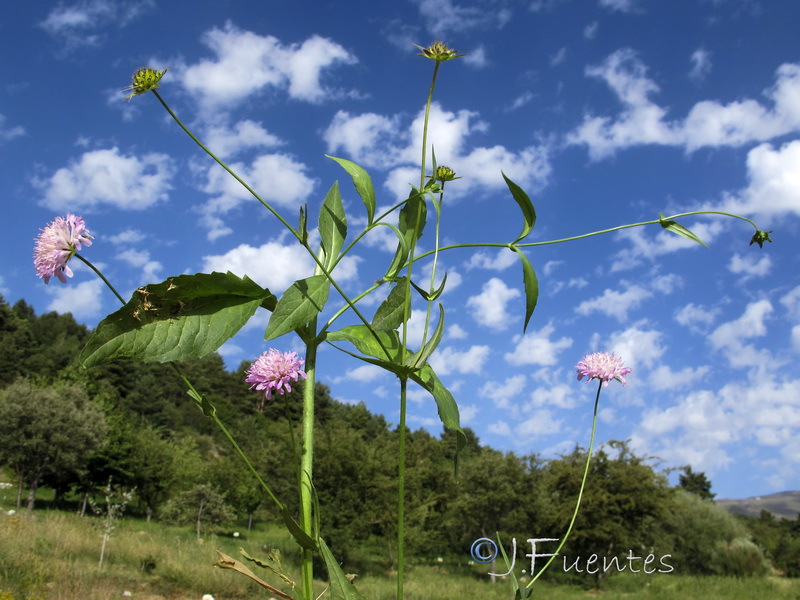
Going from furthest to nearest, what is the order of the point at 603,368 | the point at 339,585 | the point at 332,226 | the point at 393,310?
the point at 603,368
the point at 332,226
the point at 393,310
the point at 339,585

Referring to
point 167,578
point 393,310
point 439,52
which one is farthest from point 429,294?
point 167,578

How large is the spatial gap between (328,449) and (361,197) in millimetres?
25676

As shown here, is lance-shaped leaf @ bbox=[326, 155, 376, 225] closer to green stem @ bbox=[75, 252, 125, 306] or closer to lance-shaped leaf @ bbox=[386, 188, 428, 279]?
lance-shaped leaf @ bbox=[386, 188, 428, 279]

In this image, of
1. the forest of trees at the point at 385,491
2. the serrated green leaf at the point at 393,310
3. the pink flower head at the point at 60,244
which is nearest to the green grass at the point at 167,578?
the forest of trees at the point at 385,491

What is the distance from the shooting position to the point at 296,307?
3.69 feet

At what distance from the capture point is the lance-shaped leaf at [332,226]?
132 cm

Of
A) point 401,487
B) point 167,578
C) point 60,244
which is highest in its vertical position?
point 60,244

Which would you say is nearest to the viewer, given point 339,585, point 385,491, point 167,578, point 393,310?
point 339,585

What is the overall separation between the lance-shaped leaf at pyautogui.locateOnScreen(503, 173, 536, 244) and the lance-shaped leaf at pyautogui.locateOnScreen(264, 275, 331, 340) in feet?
1.43

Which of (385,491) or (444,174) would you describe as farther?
(385,491)

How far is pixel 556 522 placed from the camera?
82.0 ft

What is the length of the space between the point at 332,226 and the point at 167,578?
49.0 ft

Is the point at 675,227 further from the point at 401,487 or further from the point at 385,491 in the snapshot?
the point at 385,491

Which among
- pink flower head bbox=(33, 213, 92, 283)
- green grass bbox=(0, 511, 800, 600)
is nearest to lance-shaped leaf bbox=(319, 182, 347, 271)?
pink flower head bbox=(33, 213, 92, 283)
